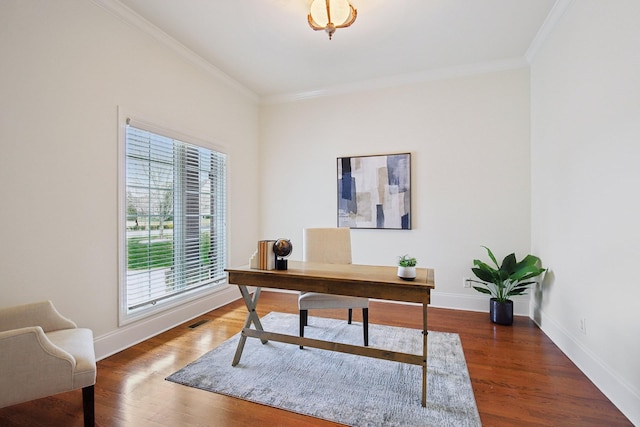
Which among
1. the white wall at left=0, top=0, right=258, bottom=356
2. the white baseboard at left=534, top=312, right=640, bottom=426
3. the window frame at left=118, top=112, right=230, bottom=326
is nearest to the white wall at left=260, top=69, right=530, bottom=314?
the white baseboard at left=534, top=312, right=640, bottom=426

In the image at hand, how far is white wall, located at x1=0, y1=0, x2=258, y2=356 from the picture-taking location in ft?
6.43

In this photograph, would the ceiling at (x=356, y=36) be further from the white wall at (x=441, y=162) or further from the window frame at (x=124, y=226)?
the window frame at (x=124, y=226)

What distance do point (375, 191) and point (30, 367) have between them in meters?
3.47

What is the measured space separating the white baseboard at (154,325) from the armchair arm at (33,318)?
0.59 metres

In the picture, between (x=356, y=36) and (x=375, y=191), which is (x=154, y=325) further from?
(x=356, y=36)

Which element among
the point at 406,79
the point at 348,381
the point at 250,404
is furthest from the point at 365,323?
the point at 406,79

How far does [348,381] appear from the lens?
6.98 ft

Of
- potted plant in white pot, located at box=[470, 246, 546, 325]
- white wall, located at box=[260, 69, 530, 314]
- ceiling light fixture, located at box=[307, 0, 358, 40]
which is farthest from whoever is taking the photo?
white wall, located at box=[260, 69, 530, 314]

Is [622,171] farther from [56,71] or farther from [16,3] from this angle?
[16,3]

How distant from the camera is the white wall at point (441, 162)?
3494 millimetres

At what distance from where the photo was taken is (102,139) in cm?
248

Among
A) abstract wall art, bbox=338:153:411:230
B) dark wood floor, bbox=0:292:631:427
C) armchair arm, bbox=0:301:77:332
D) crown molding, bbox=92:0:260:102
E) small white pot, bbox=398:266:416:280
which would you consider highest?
crown molding, bbox=92:0:260:102

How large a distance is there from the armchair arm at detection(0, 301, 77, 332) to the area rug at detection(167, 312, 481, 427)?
81cm

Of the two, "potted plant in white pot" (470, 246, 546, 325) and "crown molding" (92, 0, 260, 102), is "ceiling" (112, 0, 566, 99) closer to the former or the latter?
"crown molding" (92, 0, 260, 102)
